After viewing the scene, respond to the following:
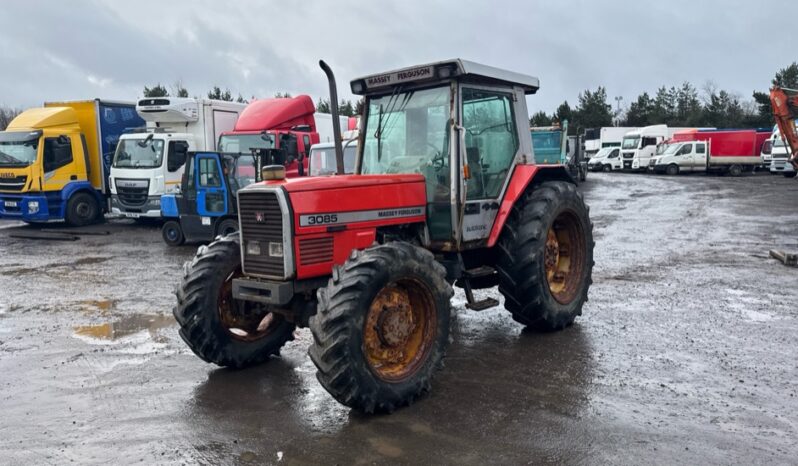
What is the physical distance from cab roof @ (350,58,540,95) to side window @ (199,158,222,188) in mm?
7597

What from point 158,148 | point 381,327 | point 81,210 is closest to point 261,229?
point 381,327

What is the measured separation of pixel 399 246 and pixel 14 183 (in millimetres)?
15774

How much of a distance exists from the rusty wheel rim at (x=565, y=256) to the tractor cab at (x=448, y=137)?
99 centimetres

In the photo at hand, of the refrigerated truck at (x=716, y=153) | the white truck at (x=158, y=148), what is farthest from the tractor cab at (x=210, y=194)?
the refrigerated truck at (x=716, y=153)

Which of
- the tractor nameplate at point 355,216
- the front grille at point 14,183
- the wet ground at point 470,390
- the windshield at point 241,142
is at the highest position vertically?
the windshield at point 241,142

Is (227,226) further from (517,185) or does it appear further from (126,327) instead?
(517,185)

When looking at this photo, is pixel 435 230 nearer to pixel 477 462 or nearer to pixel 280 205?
pixel 280 205

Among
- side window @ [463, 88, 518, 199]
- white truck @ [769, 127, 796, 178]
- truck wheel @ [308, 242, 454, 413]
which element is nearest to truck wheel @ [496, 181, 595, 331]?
side window @ [463, 88, 518, 199]

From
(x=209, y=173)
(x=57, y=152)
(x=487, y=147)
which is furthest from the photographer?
(x=57, y=152)

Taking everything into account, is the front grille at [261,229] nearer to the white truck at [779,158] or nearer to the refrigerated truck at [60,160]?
the refrigerated truck at [60,160]

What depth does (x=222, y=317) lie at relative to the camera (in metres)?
5.51

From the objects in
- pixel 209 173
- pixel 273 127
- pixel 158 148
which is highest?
pixel 273 127

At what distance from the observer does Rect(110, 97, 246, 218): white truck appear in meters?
16.2

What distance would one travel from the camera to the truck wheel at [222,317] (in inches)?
207
